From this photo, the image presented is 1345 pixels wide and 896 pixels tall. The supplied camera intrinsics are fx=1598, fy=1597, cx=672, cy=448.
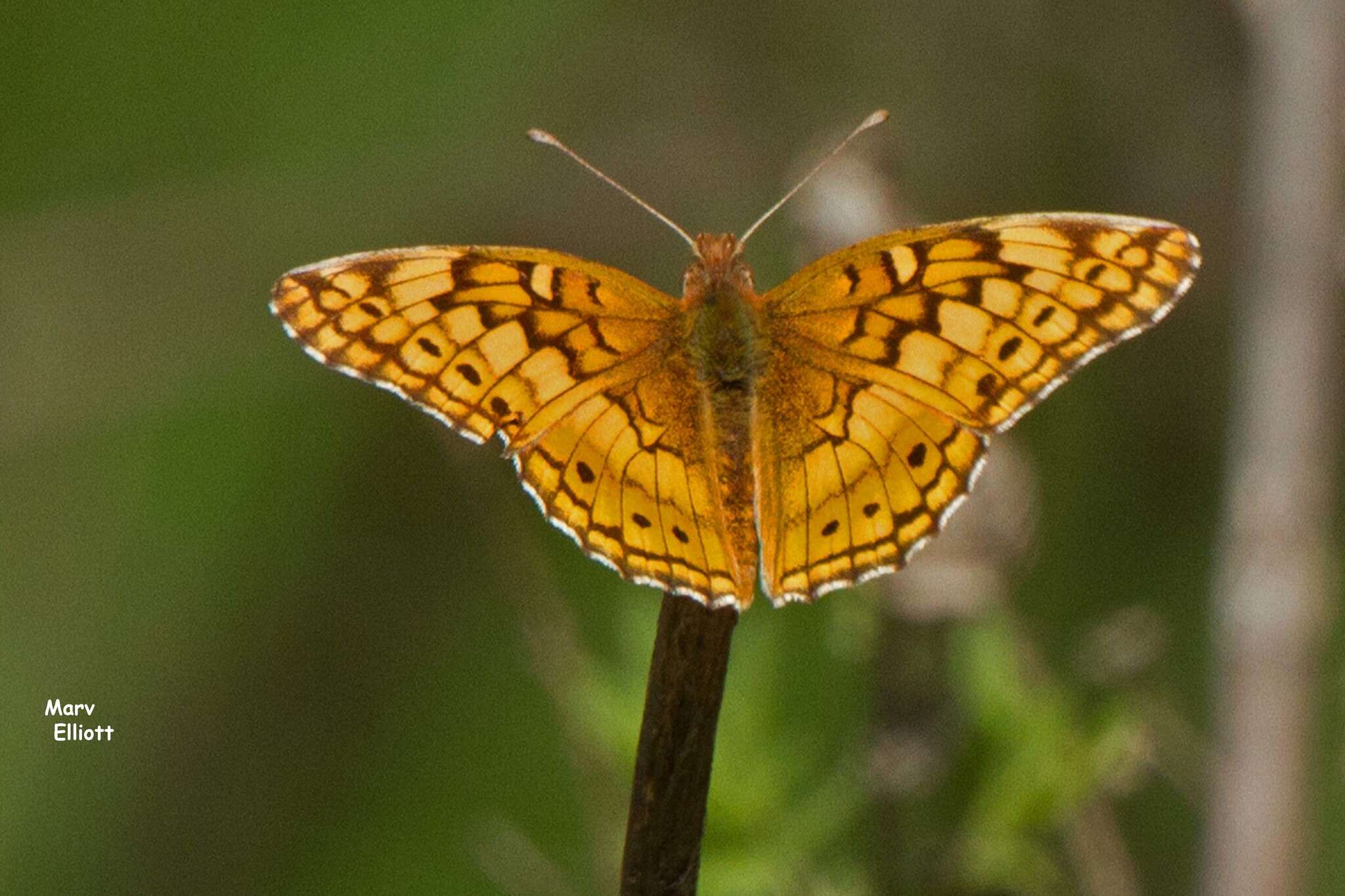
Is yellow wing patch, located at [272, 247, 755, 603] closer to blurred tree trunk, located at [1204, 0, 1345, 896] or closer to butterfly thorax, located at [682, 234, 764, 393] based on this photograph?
butterfly thorax, located at [682, 234, 764, 393]

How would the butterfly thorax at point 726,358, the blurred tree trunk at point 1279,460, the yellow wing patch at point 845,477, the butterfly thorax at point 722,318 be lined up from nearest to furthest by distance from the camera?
the blurred tree trunk at point 1279,460 → the yellow wing patch at point 845,477 → the butterfly thorax at point 726,358 → the butterfly thorax at point 722,318

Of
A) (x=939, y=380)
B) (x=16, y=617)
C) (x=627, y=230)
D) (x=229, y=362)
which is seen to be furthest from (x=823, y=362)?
(x=16, y=617)

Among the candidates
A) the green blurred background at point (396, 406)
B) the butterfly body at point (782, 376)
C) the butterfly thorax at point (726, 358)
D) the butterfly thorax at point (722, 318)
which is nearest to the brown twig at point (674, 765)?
the butterfly body at point (782, 376)

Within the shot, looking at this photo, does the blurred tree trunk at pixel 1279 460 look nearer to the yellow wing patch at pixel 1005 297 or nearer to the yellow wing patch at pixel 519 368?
the yellow wing patch at pixel 1005 297

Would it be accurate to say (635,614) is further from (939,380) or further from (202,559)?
(202,559)

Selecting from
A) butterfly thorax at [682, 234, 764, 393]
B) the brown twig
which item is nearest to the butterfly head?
butterfly thorax at [682, 234, 764, 393]
